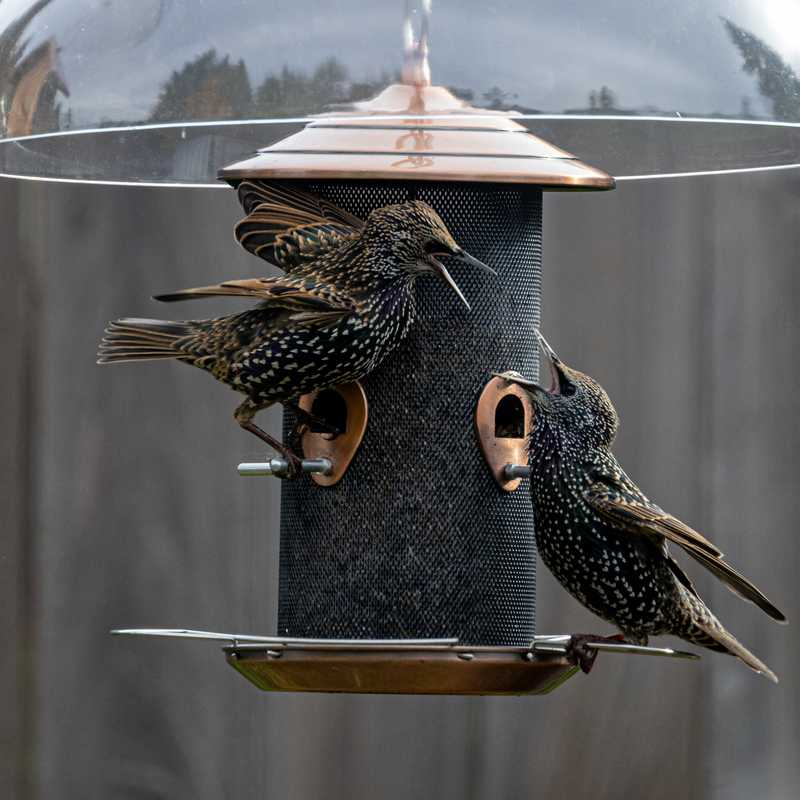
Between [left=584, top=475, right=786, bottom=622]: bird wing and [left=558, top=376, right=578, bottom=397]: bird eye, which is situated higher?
[left=558, top=376, right=578, bottom=397]: bird eye

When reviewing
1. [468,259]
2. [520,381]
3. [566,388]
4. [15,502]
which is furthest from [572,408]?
[15,502]

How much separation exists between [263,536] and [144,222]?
1086 mm

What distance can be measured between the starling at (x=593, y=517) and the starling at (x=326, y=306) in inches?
11.1

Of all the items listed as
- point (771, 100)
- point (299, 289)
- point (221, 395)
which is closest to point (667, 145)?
point (771, 100)

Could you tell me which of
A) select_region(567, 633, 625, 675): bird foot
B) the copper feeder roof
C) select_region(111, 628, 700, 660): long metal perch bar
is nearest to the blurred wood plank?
the copper feeder roof

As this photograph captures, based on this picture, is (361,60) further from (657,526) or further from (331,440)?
(657,526)

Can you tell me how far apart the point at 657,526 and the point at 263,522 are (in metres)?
3.07

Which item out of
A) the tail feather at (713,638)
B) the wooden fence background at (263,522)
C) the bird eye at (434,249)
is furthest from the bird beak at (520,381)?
the wooden fence background at (263,522)

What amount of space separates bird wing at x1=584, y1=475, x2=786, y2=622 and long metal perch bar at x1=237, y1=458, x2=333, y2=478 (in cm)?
54

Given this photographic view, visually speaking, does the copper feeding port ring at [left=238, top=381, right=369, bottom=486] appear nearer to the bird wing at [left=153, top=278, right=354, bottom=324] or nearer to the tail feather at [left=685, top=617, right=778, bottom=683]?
the bird wing at [left=153, top=278, right=354, bottom=324]

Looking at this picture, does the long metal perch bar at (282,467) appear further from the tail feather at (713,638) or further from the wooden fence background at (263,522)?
the wooden fence background at (263,522)

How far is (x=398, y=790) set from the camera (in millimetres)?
7641

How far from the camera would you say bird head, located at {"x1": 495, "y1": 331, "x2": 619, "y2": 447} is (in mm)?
4934

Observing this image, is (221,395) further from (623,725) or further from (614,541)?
(614,541)
